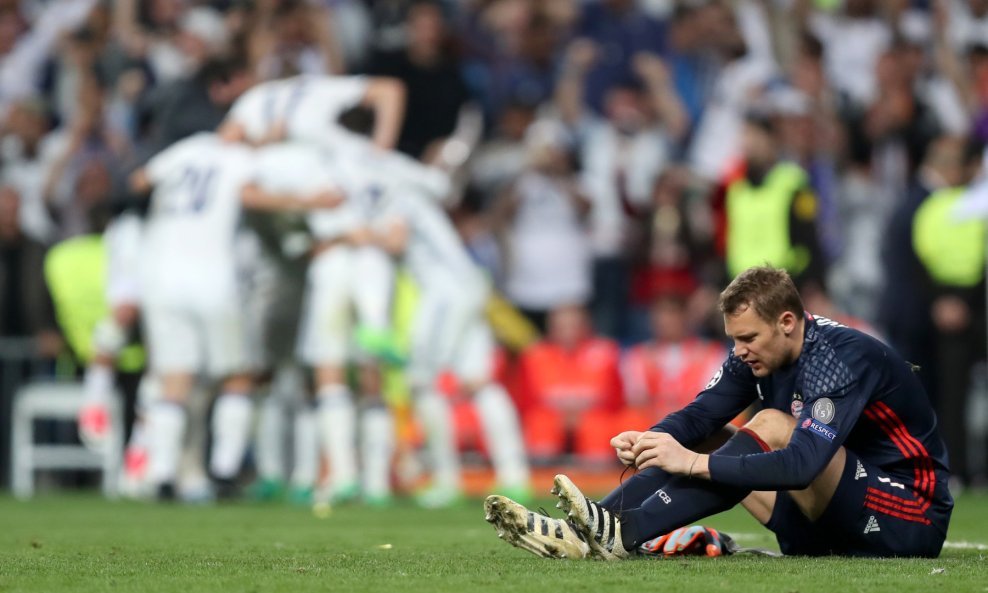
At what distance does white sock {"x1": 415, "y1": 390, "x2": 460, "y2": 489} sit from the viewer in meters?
12.3

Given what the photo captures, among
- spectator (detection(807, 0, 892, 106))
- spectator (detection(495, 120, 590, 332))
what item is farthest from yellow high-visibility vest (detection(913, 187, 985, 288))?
spectator (detection(495, 120, 590, 332))

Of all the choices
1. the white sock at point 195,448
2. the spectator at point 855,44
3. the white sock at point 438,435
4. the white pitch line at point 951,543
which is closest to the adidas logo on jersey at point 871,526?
the white pitch line at point 951,543

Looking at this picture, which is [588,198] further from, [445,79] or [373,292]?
[373,292]

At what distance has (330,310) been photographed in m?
11.7

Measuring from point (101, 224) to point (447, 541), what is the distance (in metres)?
8.02

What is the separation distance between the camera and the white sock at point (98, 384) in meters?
13.3

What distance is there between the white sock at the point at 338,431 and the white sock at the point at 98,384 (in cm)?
261

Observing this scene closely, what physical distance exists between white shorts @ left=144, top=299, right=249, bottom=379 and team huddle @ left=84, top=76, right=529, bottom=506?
0.04 ft

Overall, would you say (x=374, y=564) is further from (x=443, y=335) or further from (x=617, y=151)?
(x=617, y=151)

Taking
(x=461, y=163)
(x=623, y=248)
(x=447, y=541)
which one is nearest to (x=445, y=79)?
(x=461, y=163)

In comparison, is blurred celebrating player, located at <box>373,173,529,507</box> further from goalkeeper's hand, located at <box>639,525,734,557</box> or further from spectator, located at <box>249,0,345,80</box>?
goalkeeper's hand, located at <box>639,525,734,557</box>

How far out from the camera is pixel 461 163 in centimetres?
1457

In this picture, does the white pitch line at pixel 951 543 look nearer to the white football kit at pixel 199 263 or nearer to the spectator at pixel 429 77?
the white football kit at pixel 199 263

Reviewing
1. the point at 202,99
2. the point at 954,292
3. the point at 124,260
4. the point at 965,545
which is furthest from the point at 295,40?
the point at 965,545
